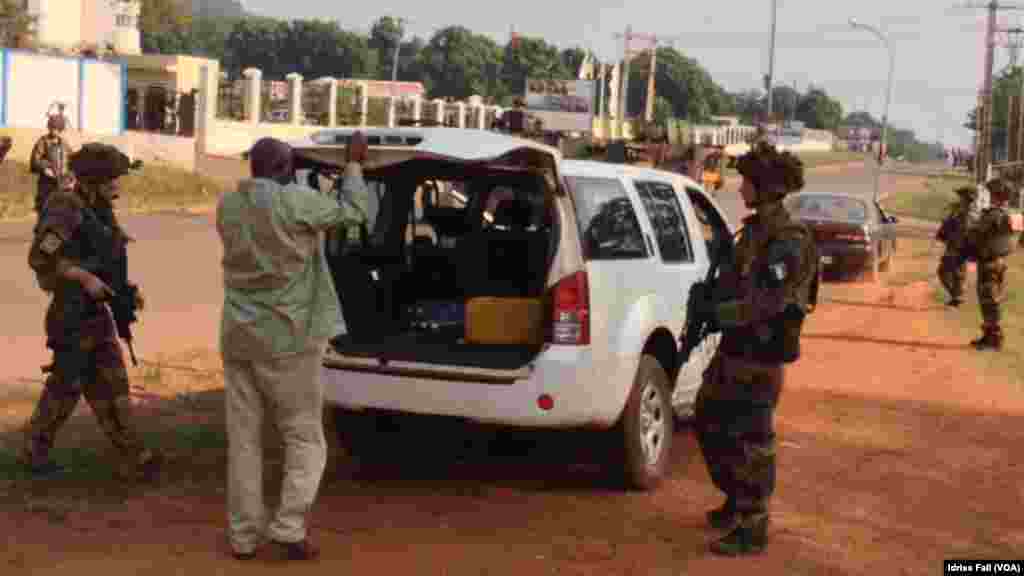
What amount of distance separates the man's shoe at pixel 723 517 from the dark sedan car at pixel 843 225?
15.3 meters

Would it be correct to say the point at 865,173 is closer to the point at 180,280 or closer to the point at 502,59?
the point at 502,59

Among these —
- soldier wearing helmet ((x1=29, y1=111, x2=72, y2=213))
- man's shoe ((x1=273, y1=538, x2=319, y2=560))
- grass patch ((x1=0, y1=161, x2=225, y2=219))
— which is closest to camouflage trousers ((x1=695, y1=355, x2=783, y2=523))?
man's shoe ((x1=273, y1=538, x2=319, y2=560))

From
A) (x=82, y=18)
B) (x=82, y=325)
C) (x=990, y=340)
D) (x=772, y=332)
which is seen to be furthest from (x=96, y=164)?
(x=82, y=18)

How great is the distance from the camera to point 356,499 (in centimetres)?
738

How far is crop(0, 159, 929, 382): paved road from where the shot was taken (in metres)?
11.7

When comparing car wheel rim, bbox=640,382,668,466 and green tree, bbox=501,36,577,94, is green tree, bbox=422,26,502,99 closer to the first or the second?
green tree, bbox=501,36,577,94

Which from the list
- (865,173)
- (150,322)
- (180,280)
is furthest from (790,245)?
(865,173)

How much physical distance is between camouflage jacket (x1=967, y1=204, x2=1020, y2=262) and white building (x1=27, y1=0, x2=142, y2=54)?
6490 centimetres

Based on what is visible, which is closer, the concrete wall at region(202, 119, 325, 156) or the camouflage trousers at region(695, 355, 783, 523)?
the camouflage trousers at region(695, 355, 783, 523)

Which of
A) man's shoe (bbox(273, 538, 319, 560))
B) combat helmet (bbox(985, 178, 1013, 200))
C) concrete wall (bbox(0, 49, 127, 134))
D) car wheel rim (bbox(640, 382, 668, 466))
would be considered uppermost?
concrete wall (bbox(0, 49, 127, 134))

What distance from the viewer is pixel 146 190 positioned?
102ft

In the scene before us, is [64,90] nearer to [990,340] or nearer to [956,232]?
[956,232]

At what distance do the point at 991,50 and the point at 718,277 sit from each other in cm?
5079

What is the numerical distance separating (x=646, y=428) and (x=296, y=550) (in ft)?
7.76
